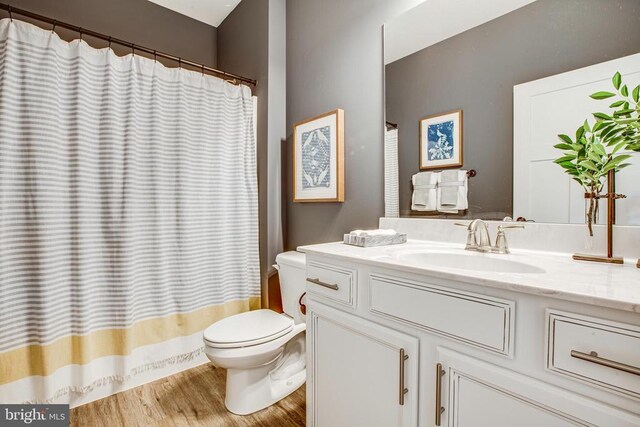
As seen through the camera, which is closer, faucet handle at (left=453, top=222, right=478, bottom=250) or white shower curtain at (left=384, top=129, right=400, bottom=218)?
faucet handle at (left=453, top=222, right=478, bottom=250)

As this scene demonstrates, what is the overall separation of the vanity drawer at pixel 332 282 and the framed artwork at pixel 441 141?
2.21ft

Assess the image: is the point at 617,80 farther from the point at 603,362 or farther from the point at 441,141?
the point at 603,362

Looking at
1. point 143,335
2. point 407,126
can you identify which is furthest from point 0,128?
point 407,126

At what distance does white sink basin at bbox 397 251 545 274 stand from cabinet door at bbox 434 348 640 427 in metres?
0.29

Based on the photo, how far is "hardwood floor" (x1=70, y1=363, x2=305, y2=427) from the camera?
1455 mm

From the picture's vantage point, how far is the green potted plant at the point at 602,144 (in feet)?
2.86

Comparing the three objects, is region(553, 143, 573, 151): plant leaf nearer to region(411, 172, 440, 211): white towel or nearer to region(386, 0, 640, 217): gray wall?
region(386, 0, 640, 217): gray wall

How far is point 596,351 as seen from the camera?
0.57 metres

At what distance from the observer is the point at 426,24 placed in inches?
53.6

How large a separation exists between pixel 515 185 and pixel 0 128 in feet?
7.02

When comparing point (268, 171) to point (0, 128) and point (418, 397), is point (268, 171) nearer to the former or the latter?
point (0, 128)

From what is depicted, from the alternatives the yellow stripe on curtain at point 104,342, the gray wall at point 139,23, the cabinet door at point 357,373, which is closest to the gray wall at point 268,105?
the yellow stripe on curtain at point 104,342

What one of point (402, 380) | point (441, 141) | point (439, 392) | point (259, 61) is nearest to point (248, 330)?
point (402, 380)

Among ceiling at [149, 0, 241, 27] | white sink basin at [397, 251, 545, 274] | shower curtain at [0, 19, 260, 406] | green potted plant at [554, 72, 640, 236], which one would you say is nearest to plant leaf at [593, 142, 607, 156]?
green potted plant at [554, 72, 640, 236]
